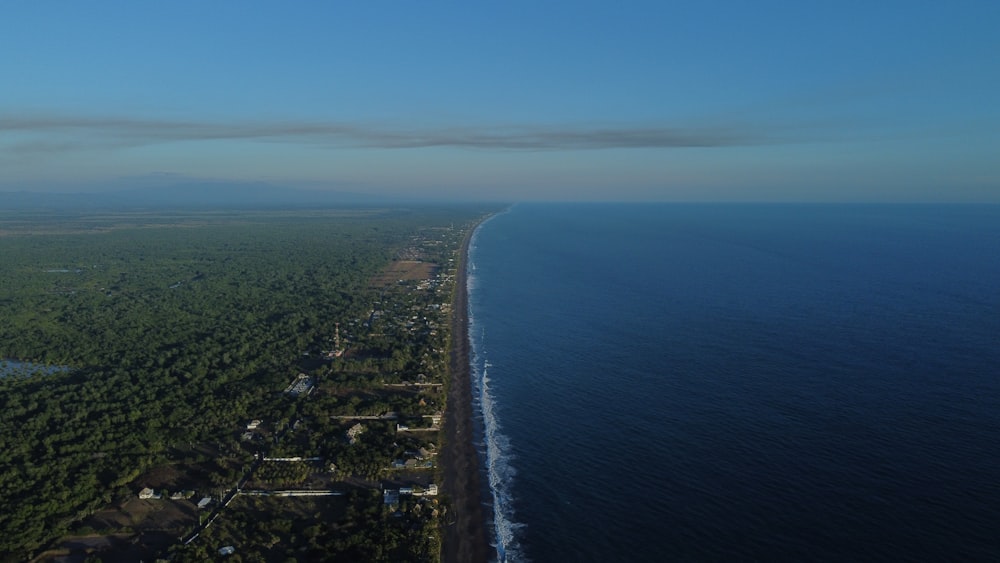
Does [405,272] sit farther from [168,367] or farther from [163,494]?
[163,494]

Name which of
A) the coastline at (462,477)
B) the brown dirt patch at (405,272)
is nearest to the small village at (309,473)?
the coastline at (462,477)

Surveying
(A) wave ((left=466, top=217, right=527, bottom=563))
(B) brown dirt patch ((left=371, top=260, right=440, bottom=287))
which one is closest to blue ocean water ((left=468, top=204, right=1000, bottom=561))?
(A) wave ((left=466, top=217, right=527, bottom=563))

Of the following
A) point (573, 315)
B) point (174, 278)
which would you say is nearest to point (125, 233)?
point (174, 278)

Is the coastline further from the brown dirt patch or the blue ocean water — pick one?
the brown dirt patch

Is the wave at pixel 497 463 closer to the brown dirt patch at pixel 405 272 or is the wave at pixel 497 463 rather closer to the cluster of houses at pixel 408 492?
the cluster of houses at pixel 408 492

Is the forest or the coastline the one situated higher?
the forest
